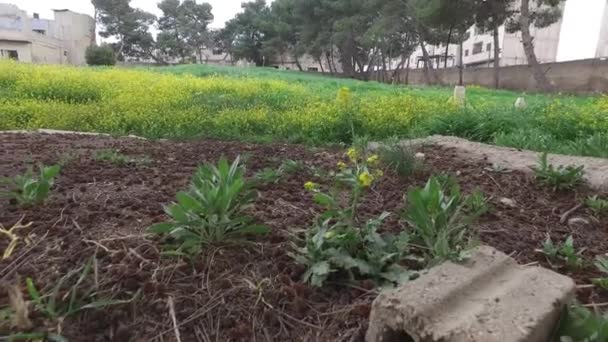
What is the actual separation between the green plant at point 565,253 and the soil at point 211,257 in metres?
0.04

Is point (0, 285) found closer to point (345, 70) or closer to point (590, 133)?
point (590, 133)

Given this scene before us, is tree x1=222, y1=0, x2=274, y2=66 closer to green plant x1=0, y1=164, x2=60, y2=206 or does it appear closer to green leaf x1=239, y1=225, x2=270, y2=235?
green plant x1=0, y1=164, x2=60, y2=206

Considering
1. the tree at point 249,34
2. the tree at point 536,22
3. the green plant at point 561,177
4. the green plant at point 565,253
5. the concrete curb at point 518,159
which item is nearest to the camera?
the green plant at point 565,253

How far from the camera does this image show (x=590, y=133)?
4938mm

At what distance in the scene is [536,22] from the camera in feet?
66.6

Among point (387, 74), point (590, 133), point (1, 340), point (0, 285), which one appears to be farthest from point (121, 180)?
point (387, 74)

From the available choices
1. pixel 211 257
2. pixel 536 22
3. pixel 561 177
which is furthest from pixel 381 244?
pixel 536 22

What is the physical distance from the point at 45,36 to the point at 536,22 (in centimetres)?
3782

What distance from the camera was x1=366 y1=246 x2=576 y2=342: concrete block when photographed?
0.92 meters

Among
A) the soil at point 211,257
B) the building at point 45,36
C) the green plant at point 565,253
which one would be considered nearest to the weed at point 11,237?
the soil at point 211,257

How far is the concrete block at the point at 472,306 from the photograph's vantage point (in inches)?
36.0

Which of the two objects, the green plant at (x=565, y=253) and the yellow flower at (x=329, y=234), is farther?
the green plant at (x=565, y=253)

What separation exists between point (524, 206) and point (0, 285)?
231 centimetres

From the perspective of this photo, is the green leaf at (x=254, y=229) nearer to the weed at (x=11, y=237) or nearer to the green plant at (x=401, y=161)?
the weed at (x=11, y=237)
